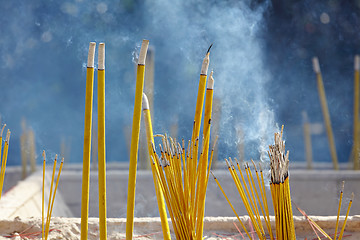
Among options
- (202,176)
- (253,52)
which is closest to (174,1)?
(253,52)

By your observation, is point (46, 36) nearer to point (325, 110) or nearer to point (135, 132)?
point (325, 110)

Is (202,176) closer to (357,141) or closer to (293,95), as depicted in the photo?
(357,141)

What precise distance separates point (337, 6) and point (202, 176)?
2952 millimetres

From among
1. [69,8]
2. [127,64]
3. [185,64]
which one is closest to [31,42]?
[69,8]

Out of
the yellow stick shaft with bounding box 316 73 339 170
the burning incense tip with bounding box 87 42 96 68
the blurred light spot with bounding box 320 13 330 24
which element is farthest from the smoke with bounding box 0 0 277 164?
the burning incense tip with bounding box 87 42 96 68

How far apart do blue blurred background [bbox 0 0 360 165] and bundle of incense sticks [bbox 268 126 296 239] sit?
1.49 metres

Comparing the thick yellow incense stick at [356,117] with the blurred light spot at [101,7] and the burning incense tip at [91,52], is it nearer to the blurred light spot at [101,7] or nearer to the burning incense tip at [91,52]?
the blurred light spot at [101,7]

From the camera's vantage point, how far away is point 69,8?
2.82 meters

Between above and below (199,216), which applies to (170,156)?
above

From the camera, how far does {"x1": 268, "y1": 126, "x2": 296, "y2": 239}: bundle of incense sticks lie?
1.00 metres

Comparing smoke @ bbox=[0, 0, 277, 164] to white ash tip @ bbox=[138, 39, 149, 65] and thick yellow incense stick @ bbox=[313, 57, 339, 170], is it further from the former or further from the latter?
white ash tip @ bbox=[138, 39, 149, 65]

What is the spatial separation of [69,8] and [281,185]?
2150 mm

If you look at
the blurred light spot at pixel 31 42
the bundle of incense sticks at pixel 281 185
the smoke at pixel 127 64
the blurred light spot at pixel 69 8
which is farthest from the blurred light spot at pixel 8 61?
the bundle of incense sticks at pixel 281 185

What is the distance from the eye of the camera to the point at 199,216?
3.37ft
